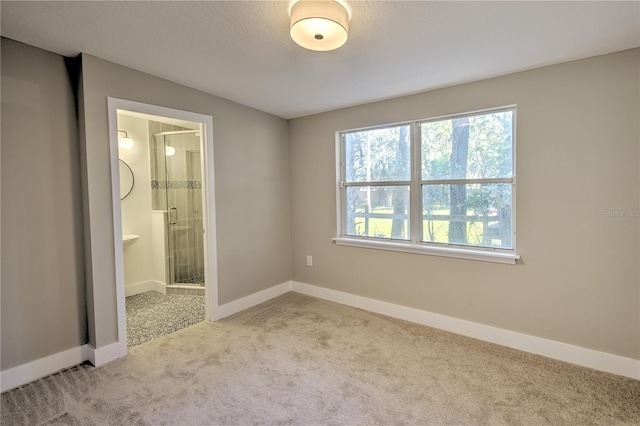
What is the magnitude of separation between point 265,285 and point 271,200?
3.36 ft

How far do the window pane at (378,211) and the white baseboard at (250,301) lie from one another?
3.65ft

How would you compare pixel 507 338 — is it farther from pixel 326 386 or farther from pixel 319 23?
pixel 319 23

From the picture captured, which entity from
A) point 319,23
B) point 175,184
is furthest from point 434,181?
point 175,184

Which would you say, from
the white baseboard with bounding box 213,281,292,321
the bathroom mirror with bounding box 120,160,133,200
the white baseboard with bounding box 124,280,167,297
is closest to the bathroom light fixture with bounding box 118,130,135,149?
the bathroom mirror with bounding box 120,160,133,200

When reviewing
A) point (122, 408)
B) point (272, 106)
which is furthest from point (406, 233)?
point (122, 408)

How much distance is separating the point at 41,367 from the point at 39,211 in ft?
3.54

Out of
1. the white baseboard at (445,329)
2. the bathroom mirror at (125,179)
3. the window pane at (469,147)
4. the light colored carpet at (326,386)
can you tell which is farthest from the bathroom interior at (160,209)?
the window pane at (469,147)

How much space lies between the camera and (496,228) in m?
2.65

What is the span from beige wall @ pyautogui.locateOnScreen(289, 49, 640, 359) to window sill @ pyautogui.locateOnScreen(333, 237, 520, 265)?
0.07 metres

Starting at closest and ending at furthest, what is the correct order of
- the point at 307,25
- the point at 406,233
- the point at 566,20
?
the point at 307,25, the point at 566,20, the point at 406,233

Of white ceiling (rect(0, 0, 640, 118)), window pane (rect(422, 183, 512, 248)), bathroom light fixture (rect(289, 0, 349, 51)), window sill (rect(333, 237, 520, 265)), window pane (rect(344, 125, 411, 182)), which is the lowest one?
window sill (rect(333, 237, 520, 265))

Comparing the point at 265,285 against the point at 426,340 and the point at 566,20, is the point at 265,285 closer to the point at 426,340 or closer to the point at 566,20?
the point at 426,340

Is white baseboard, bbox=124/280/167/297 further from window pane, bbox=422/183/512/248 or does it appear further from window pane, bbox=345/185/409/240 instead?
window pane, bbox=422/183/512/248

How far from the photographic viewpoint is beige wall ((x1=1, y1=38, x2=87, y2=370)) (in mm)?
2016
